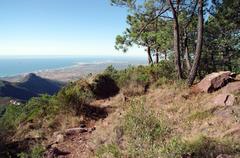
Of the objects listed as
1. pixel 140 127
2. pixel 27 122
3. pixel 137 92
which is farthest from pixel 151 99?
pixel 140 127

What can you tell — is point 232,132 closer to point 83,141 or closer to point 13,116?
point 83,141

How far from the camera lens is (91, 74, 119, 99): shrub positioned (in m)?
17.7

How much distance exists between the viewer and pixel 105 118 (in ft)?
45.0

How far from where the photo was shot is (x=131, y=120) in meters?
7.99

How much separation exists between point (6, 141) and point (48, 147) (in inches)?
83.5

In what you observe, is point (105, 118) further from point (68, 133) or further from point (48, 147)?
point (48, 147)

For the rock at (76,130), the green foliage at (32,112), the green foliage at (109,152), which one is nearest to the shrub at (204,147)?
the green foliage at (109,152)

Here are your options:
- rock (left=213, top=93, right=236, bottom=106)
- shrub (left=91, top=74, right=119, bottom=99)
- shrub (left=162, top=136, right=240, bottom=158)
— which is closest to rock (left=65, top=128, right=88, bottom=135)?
rock (left=213, top=93, right=236, bottom=106)

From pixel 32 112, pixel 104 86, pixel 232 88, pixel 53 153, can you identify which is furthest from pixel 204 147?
pixel 104 86

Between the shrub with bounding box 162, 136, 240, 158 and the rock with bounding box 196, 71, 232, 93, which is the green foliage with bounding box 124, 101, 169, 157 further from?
the rock with bounding box 196, 71, 232, 93

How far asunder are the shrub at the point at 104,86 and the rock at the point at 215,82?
4949 millimetres

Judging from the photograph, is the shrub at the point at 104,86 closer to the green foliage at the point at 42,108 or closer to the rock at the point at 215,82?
the green foliage at the point at 42,108

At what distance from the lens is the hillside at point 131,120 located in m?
7.77

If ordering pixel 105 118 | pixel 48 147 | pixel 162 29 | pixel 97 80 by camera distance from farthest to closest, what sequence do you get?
pixel 162 29 < pixel 97 80 < pixel 105 118 < pixel 48 147
